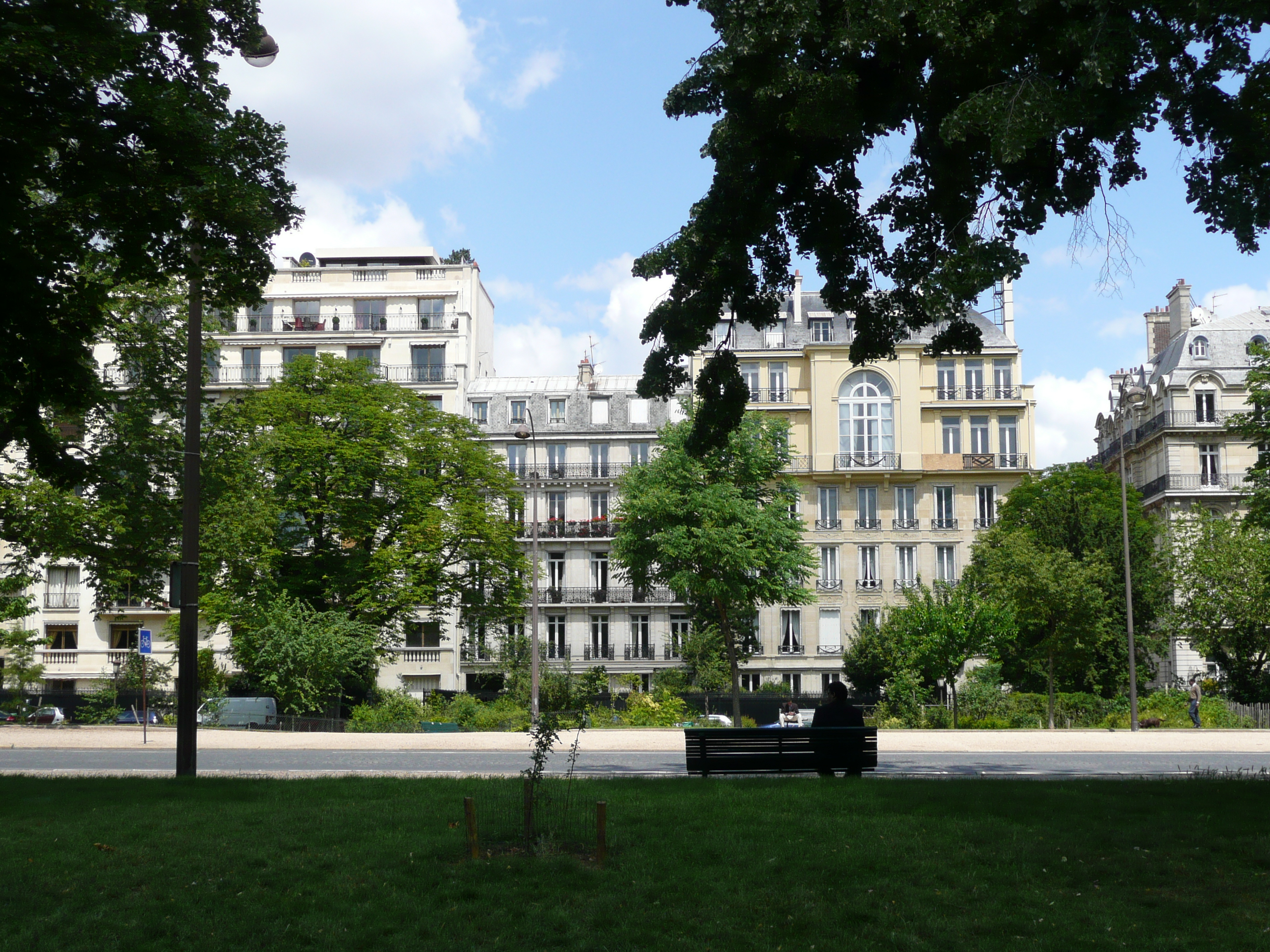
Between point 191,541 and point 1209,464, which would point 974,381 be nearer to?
point 1209,464

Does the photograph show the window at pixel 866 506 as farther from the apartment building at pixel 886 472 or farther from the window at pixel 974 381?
the window at pixel 974 381

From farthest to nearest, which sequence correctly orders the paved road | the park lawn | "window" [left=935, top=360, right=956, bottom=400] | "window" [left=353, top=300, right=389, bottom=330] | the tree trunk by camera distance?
"window" [left=353, top=300, right=389, bottom=330], "window" [left=935, top=360, right=956, bottom=400], the tree trunk, the paved road, the park lawn

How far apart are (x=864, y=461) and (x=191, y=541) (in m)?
47.4

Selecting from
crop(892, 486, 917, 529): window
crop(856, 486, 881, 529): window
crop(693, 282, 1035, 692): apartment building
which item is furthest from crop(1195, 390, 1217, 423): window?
crop(856, 486, 881, 529): window

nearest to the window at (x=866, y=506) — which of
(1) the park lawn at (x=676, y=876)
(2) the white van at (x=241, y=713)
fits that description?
(2) the white van at (x=241, y=713)

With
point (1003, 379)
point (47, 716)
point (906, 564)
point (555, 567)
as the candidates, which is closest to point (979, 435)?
point (1003, 379)

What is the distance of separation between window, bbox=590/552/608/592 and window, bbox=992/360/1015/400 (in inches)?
856

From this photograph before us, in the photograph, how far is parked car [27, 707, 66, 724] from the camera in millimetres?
41750

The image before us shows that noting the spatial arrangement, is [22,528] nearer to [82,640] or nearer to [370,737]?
[370,737]

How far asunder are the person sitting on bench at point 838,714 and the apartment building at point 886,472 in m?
43.7

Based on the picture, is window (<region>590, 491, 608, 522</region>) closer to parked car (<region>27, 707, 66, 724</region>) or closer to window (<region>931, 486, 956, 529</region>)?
window (<region>931, 486, 956, 529</region>)

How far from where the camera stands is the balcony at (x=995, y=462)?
59.7 meters

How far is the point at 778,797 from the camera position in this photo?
1225 centimetres

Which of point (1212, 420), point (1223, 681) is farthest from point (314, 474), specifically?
point (1212, 420)
